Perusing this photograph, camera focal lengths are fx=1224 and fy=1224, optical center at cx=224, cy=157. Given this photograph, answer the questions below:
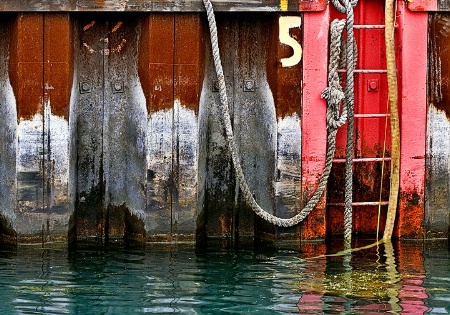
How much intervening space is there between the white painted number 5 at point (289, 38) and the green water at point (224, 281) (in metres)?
1.63

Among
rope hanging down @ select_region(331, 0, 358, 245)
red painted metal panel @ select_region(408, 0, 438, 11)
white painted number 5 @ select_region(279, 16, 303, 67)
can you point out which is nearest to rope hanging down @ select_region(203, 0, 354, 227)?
rope hanging down @ select_region(331, 0, 358, 245)

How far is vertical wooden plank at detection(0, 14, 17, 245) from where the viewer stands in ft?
33.8

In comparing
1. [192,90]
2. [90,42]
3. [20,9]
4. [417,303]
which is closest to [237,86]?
[192,90]

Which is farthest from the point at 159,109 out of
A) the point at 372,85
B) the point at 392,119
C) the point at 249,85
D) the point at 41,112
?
the point at 392,119

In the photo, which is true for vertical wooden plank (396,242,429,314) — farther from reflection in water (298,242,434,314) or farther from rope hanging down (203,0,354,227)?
rope hanging down (203,0,354,227)

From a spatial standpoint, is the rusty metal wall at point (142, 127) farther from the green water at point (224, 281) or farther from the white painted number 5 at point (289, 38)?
the green water at point (224, 281)

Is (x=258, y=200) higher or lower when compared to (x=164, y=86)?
lower

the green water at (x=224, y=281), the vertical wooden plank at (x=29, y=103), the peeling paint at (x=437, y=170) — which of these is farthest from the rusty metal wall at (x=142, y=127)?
the peeling paint at (x=437, y=170)

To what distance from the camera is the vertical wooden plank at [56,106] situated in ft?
33.4

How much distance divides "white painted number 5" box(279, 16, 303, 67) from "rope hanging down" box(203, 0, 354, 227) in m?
0.30

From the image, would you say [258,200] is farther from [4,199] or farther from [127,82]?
[4,199]

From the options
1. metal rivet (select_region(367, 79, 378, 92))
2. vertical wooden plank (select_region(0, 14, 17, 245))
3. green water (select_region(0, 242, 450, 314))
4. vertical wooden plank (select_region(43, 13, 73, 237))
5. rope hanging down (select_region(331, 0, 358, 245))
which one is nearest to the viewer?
green water (select_region(0, 242, 450, 314))

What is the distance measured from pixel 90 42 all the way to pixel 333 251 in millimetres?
2757

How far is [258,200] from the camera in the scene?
10.7 metres
